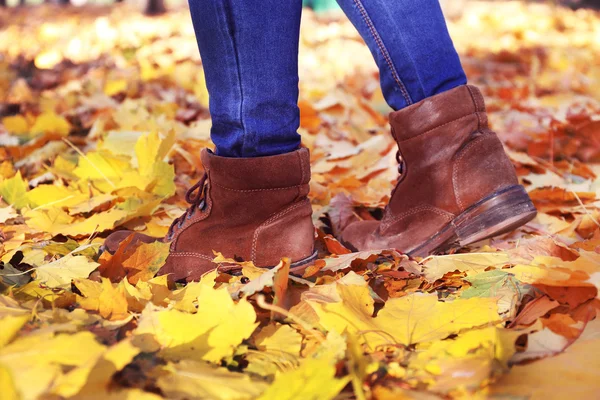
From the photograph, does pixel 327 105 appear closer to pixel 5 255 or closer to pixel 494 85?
pixel 494 85

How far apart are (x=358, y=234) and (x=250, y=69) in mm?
553

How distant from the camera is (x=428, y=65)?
4.25ft

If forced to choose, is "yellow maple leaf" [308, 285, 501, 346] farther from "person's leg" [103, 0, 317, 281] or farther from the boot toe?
the boot toe

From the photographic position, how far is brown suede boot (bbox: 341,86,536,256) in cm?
130

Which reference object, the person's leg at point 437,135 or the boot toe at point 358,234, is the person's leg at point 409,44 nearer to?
the person's leg at point 437,135

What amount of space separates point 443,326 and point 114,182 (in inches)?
45.2

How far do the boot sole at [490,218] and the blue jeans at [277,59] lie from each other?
273 mm

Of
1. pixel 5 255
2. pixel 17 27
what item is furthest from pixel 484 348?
pixel 17 27

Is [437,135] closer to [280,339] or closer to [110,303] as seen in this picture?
[280,339]

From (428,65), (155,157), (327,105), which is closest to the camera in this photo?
(428,65)

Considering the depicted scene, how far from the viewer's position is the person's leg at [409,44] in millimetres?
1272

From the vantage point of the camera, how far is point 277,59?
114 cm

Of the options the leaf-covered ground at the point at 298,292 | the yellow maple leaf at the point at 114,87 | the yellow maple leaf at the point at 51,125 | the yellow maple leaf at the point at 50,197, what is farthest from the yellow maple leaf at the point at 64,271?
the yellow maple leaf at the point at 114,87

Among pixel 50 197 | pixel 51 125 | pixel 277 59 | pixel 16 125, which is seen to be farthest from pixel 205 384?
pixel 16 125
